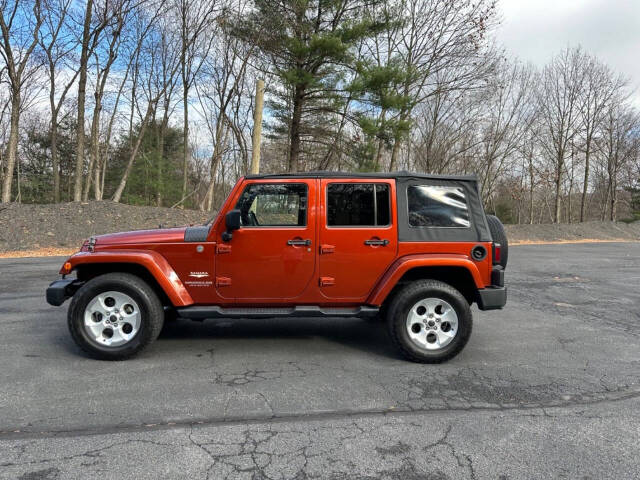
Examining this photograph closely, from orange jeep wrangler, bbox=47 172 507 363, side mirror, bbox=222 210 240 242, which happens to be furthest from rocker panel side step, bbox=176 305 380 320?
side mirror, bbox=222 210 240 242

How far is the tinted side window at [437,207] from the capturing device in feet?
14.3

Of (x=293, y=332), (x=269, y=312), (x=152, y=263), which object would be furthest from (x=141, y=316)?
(x=293, y=332)

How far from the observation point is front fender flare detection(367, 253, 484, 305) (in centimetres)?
414

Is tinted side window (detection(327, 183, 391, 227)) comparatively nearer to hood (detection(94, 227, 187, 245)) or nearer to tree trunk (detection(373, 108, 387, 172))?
hood (detection(94, 227, 187, 245))

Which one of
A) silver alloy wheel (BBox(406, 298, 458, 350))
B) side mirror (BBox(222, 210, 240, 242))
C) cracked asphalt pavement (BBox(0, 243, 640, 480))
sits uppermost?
side mirror (BBox(222, 210, 240, 242))

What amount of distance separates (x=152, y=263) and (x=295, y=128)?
16.0 m

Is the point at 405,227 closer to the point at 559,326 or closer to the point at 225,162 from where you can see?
the point at 559,326

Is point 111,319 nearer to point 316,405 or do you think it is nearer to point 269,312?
point 269,312

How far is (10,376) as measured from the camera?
3736 millimetres

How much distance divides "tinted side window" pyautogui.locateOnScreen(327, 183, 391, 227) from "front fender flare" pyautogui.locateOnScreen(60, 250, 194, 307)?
5.33ft

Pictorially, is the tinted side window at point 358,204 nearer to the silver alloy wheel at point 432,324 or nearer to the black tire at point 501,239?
the silver alloy wheel at point 432,324

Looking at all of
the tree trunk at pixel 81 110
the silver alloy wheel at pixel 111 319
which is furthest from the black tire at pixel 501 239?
the tree trunk at pixel 81 110

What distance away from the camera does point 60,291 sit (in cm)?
420

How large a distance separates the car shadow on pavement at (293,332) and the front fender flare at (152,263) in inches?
30.0
